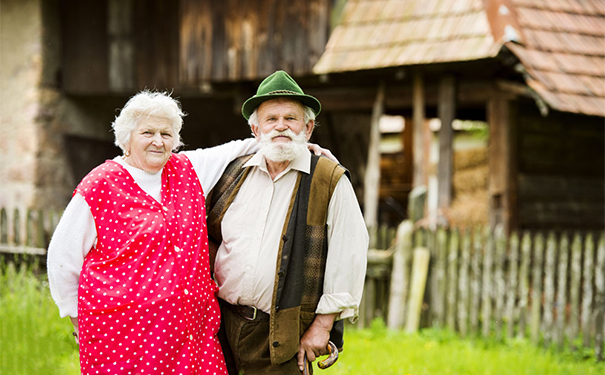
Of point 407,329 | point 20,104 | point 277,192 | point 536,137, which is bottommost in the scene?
point 407,329

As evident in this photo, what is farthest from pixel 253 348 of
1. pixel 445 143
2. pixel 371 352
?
pixel 445 143

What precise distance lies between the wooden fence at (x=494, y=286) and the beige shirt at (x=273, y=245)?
11.2 ft

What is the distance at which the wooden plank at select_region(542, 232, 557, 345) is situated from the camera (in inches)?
225

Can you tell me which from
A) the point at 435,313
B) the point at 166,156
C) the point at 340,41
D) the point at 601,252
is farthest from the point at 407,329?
the point at 166,156

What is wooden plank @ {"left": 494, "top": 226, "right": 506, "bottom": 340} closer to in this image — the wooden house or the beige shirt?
the wooden house

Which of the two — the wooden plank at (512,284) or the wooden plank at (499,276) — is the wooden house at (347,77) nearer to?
the wooden plank at (499,276)

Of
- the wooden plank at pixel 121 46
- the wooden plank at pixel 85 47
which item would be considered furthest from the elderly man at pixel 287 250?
the wooden plank at pixel 85 47

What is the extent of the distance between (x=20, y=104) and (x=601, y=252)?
763 cm

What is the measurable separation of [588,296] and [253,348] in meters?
3.81

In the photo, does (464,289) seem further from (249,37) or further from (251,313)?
(249,37)

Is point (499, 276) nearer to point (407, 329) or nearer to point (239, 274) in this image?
point (407, 329)

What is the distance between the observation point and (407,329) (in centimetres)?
613

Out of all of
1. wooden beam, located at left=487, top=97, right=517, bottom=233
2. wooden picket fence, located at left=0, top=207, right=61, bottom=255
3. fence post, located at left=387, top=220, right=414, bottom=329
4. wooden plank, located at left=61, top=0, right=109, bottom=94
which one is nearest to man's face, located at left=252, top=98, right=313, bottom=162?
fence post, located at left=387, top=220, right=414, bottom=329

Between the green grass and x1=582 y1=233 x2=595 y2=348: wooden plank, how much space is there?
0.18 metres
